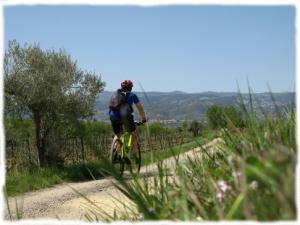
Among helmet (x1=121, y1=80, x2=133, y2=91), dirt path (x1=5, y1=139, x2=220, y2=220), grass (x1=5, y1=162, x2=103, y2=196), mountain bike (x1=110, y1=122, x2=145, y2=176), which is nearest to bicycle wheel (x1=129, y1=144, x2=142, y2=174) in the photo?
mountain bike (x1=110, y1=122, x2=145, y2=176)

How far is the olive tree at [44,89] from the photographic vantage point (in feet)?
64.0

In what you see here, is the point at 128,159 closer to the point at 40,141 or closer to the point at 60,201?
the point at 60,201

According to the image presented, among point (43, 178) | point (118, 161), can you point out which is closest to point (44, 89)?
point (43, 178)

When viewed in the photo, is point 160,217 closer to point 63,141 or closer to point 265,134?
point 265,134

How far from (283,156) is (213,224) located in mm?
235

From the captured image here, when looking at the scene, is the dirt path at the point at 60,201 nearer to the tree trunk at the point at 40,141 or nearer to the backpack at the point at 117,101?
the backpack at the point at 117,101

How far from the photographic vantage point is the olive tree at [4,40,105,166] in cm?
1952

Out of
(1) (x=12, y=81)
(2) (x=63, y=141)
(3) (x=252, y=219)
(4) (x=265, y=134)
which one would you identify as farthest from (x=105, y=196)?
(2) (x=63, y=141)

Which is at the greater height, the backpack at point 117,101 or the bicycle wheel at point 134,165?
the backpack at point 117,101

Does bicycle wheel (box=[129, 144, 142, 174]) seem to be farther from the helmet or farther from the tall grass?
the helmet

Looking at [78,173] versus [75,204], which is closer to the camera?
[75,204]

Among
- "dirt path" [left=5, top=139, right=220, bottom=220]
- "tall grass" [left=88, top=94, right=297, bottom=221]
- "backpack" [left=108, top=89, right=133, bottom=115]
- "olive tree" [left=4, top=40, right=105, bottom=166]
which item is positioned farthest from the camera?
"olive tree" [left=4, top=40, right=105, bottom=166]

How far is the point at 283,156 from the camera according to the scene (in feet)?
3.49

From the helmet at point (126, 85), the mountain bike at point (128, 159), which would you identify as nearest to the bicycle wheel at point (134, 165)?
the mountain bike at point (128, 159)
